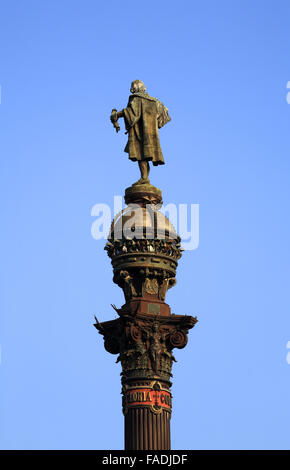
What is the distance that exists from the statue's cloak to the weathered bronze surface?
0.07 meters

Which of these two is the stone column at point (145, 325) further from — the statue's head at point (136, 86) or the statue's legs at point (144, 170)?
the statue's head at point (136, 86)

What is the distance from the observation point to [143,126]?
97312mm

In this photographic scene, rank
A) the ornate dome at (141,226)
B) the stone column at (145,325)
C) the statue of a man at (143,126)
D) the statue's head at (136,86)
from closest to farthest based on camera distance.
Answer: the stone column at (145,325) → the ornate dome at (141,226) → the statue of a man at (143,126) → the statue's head at (136,86)

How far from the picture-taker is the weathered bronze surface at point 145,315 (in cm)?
9219

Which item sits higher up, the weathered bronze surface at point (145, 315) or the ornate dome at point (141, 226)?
the ornate dome at point (141, 226)

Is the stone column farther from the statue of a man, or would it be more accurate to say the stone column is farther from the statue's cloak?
the statue's cloak

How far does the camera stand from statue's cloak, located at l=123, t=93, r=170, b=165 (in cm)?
9719

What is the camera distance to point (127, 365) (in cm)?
9306

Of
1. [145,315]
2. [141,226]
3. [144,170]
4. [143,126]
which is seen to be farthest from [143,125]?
[145,315]

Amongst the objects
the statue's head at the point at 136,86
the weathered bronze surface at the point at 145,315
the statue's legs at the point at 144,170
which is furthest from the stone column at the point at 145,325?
the statue's head at the point at 136,86

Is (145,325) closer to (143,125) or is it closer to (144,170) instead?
(144,170)

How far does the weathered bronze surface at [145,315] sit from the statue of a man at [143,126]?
70 millimetres
